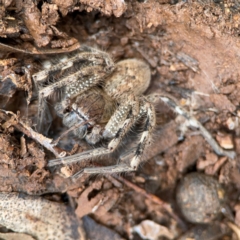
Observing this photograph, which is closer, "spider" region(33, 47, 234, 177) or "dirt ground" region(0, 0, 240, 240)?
"dirt ground" region(0, 0, 240, 240)

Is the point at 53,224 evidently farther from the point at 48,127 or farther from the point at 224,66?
the point at 224,66

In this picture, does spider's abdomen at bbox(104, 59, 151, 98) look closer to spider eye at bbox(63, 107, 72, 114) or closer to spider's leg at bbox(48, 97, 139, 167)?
spider's leg at bbox(48, 97, 139, 167)

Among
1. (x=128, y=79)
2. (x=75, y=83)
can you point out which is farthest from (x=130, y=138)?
(x=75, y=83)

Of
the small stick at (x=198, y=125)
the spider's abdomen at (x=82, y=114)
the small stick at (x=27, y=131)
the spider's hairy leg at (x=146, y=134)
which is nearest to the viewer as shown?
the small stick at (x=27, y=131)

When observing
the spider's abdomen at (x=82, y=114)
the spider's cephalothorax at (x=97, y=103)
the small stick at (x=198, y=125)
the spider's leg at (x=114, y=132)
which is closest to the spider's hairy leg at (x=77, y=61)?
the spider's cephalothorax at (x=97, y=103)

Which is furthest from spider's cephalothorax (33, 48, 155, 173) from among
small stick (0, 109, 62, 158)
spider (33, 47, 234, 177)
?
small stick (0, 109, 62, 158)

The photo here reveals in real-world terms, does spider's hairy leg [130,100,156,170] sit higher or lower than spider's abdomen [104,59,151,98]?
lower

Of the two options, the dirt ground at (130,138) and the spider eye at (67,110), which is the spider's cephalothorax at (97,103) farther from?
the dirt ground at (130,138)
